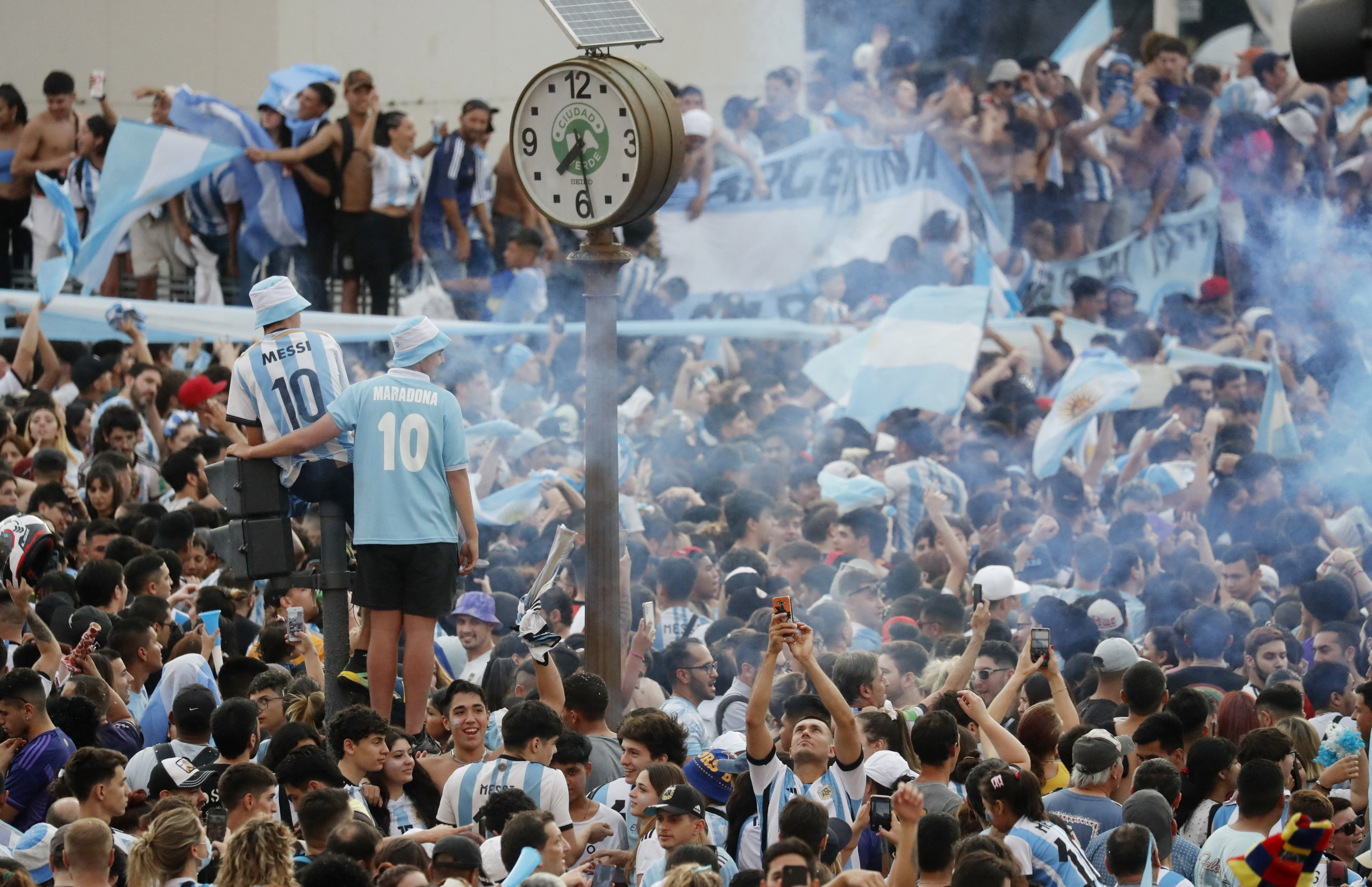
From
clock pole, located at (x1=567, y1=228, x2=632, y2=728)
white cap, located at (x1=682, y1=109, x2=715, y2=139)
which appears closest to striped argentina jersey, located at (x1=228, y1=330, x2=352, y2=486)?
clock pole, located at (x1=567, y1=228, x2=632, y2=728)

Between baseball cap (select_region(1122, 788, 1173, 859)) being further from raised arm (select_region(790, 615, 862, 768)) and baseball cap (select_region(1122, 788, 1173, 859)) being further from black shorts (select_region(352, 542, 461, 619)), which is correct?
black shorts (select_region(352, 542, 461, 619))

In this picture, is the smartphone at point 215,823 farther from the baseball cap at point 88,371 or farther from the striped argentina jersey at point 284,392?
the baseball cap at point 88,371

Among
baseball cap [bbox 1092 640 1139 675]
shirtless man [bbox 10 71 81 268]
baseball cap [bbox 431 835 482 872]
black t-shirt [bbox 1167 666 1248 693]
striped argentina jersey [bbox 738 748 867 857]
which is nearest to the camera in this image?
baseball cap [bbox 431 835 482 872]

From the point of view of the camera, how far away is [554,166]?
6.11 m

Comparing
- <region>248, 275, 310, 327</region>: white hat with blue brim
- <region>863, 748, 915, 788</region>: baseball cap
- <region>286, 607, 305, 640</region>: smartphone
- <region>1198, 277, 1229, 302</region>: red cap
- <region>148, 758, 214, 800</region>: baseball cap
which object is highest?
<region>248, 275, 310, 327</region>: white hat with blue brim

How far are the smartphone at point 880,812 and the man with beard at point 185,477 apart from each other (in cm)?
533

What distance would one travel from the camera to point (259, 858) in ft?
14.5

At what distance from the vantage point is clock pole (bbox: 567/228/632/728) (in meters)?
5.96

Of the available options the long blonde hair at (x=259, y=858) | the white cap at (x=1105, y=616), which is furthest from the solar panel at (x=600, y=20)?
the white cap at (x=1105, y=616)

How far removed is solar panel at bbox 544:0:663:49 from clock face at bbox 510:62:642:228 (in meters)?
0.10

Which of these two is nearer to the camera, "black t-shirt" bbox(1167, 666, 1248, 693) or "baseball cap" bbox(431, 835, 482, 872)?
"baseball cap" bbox(431, 835, 482, 872)

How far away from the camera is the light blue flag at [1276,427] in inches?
452

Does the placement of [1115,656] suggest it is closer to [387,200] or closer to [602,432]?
[602,432]

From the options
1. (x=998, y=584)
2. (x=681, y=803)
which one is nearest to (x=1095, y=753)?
(x=681, y=803)
